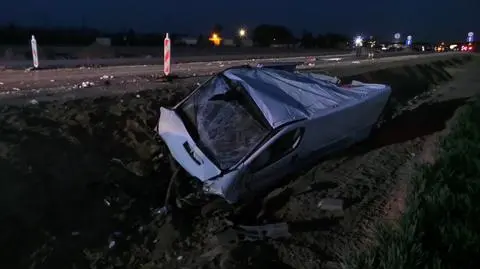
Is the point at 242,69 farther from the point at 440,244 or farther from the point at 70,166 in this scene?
the point at 440,244

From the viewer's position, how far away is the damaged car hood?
760 cm

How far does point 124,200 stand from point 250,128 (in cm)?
202

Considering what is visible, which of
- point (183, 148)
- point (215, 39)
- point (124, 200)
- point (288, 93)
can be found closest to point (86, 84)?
point (183, 148)

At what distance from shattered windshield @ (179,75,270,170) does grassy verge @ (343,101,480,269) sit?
2297mm

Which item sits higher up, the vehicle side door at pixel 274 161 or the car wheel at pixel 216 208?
the vehicle side door at pixel 274 161

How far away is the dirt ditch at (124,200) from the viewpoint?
Answer: 5.97 meters

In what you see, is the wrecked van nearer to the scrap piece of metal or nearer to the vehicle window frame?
the vehicle window frame

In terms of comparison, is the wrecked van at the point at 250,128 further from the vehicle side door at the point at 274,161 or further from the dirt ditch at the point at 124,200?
the dirt ditch at the point at 124,200

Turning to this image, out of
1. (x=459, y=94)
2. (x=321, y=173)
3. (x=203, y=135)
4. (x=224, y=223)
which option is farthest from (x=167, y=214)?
(x=459, y=94)

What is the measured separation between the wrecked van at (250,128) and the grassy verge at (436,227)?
177 cm

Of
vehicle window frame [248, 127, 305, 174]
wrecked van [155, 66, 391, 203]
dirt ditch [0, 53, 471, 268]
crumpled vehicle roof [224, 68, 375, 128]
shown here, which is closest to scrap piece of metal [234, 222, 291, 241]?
dirt ditch [0, 53, 471, 268]

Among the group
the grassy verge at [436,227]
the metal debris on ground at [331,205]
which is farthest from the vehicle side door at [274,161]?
the grassy verge at [436,227]

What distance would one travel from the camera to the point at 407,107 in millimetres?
16797

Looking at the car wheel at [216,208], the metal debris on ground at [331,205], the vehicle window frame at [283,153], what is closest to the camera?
the metal debris on ground at [331,205]
